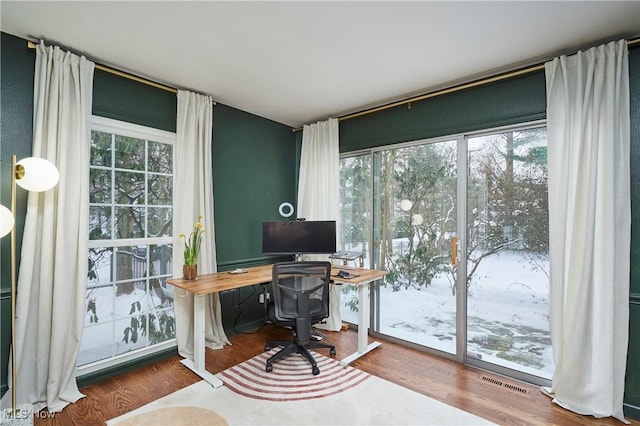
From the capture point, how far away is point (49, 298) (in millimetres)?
2168

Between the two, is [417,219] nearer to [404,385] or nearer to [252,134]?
[404,385]

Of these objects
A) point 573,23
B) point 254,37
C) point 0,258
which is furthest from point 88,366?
point 573,23

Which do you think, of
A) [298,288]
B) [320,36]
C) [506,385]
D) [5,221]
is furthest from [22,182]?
[506,385]

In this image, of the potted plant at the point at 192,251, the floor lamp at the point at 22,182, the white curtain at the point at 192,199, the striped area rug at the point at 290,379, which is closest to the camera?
the floor lamp at the point at 22,182

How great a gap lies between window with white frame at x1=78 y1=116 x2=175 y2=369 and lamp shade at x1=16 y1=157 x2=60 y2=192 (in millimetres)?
540

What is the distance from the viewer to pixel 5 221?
5.82 ft

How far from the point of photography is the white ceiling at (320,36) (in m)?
1.82

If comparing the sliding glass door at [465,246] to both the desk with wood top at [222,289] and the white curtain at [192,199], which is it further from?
the white curtain at [192,199]

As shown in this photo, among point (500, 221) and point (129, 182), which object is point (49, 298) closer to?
point (129, 182)

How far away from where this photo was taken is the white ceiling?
5.98ft

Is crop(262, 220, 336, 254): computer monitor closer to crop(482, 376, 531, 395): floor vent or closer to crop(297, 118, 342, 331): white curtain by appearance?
crop(297, 118, 342, 331): white curtain

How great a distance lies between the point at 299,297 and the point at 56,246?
71.0 inches

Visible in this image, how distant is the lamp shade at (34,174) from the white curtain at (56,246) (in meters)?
0.24

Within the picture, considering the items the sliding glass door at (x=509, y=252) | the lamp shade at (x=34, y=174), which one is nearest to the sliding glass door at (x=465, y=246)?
the sliding glass door at (x=509, y=252)
